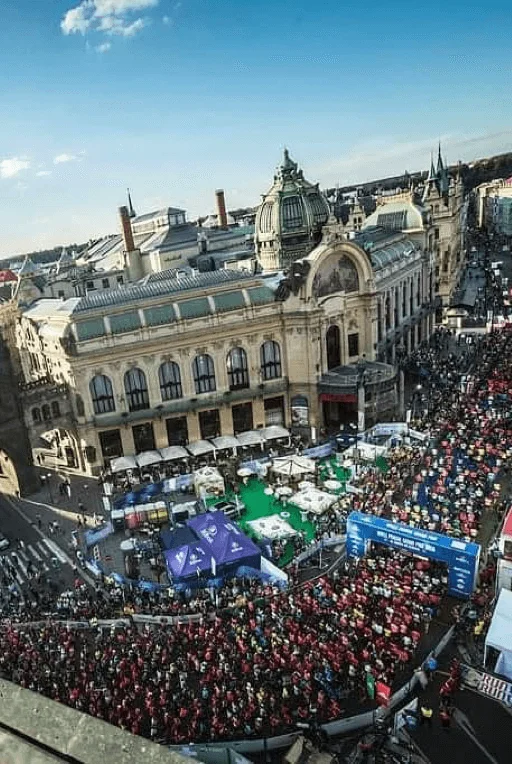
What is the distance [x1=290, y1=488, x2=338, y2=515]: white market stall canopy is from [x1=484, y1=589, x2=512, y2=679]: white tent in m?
15.3

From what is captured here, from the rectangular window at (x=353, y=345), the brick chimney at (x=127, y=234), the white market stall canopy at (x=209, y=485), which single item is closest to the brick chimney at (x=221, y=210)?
the brick chimney at (x=127, y=234)

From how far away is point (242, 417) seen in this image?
185 ft

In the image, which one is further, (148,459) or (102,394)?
(102,394)

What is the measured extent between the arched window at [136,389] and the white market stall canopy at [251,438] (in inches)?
380

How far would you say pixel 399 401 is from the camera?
57.8 meters

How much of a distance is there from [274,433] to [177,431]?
995 centimetres

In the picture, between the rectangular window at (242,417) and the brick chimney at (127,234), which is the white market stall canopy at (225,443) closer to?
the rectangular window at (242,417)

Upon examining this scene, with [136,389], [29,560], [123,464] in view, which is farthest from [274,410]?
[29,560]

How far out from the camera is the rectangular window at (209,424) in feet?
180

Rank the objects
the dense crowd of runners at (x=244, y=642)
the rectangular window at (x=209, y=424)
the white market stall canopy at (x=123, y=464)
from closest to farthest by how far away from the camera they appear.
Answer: the dense crowd of runners at (x=244, y=642), the white market stall canopy at (x=123, y=464), the rectangular window at (x=209, y=424)

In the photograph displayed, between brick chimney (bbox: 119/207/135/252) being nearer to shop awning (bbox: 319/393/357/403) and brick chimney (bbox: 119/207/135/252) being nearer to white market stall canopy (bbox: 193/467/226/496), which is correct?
shop awning (bbox: 319/393/357/403)

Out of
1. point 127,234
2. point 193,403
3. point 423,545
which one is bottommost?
point 423,545

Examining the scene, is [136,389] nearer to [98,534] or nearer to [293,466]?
[98,534]

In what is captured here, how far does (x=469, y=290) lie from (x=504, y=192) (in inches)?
3166
